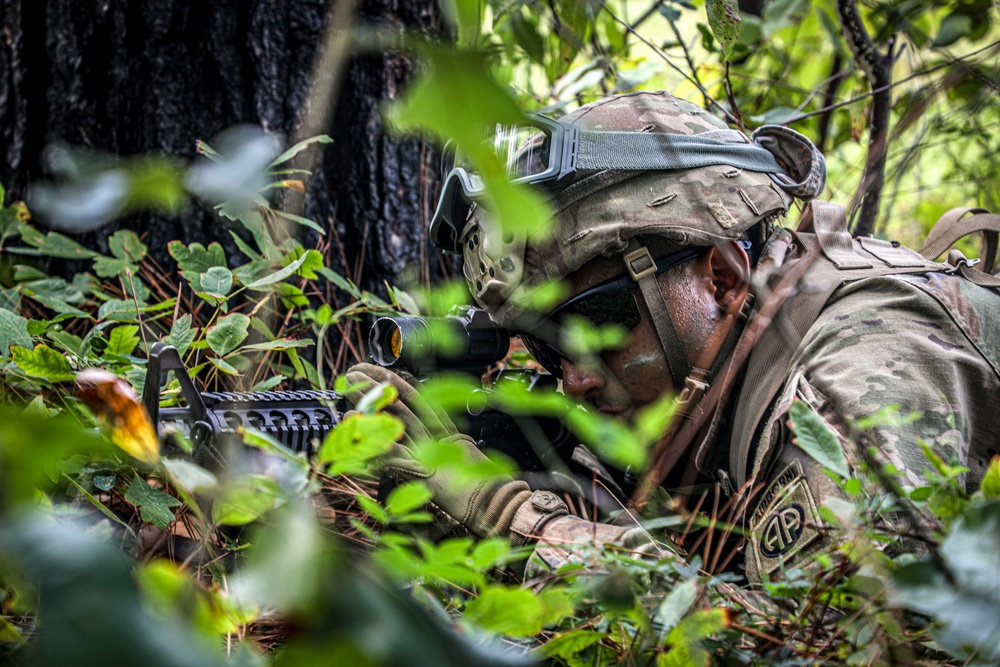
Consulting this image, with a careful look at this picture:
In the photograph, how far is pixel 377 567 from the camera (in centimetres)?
82

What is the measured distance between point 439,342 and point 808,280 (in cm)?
91

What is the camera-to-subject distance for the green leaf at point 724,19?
1.78m

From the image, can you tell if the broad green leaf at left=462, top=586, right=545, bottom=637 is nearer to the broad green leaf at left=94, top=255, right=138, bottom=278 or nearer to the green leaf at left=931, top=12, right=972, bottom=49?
the broad green leaf at left=94, top=255, right=138, bottom=278

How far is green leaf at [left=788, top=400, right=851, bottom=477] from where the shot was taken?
109 centimetres

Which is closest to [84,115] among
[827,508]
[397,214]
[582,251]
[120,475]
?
[397,214]

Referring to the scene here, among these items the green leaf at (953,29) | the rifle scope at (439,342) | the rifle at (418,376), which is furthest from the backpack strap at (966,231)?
the rifle scope at (439,342)

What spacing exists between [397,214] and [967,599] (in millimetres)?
2248

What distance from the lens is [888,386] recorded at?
1549mm

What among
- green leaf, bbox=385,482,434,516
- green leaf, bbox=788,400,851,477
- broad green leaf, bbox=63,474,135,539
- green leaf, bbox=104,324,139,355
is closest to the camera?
green leaf, bbox=385,482,434,516

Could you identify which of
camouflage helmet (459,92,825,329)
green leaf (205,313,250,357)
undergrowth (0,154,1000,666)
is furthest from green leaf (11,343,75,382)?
camouflage helmet (459,92,825,329)

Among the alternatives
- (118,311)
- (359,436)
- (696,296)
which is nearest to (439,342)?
(696,296)

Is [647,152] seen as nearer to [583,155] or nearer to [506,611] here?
[583,155]

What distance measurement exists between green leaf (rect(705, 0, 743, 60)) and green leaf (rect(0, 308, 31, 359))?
1614 mm

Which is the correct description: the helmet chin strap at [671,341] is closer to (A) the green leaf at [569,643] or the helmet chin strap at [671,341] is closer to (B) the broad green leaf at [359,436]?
(A) the green leaf at [569,643]
